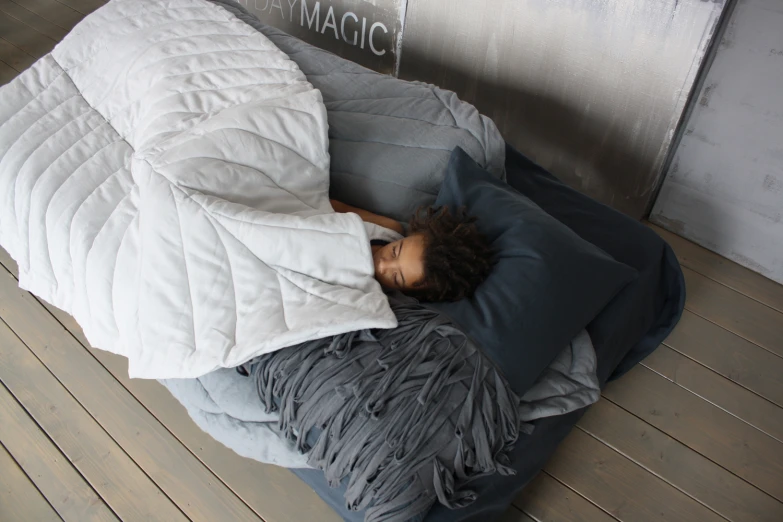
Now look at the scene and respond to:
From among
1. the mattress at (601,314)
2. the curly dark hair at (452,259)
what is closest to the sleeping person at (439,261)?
the curly dark hair at (452,259)

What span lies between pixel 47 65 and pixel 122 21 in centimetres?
24

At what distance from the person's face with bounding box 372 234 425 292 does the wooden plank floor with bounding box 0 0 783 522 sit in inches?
18.9

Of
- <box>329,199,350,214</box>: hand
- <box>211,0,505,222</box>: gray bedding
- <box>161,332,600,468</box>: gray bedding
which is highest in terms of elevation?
<box>211,0,505,222</box>: gray bedding

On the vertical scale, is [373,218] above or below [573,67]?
below

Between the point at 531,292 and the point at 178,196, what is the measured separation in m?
0.71

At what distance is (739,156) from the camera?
5.65ft

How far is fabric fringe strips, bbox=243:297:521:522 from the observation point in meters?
1.00


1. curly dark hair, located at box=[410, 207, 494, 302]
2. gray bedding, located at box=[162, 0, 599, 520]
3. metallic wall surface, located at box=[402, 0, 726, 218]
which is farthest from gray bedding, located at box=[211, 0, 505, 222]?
metallic wall surface, located at box=[402, 0, 726, 218]

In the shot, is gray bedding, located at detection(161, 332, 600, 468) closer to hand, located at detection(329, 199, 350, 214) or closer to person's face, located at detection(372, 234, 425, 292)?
person's face, located at detection(372, 234, 425, 292)

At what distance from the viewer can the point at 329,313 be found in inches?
43.8

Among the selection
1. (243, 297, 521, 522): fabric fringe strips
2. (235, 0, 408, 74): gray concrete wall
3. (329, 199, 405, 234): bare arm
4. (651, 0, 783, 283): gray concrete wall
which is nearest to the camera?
(243, 297, 521, 522): fabric fringe strips

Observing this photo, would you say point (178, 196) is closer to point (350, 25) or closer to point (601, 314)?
point (601, 314)

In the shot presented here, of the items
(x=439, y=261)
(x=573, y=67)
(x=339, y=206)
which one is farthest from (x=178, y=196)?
(x=573, y=67)

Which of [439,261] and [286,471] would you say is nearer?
[439,261]
